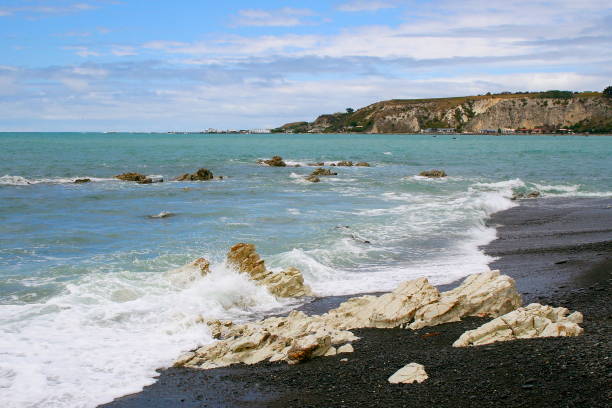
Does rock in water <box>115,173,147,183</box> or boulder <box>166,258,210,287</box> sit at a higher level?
rock in water <box>115,173,147,183</box>

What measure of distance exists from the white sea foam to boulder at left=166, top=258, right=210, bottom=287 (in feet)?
0.83

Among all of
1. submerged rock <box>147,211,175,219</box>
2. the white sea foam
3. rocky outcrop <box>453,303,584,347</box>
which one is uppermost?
submerged rock <box>147,211,175,219</box>

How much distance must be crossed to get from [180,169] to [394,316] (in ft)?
173

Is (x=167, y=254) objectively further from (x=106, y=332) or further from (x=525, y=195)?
(x=525, y=195)

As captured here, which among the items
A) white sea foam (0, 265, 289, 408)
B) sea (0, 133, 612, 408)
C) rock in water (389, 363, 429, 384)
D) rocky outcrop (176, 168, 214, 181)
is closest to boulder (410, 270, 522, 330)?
rock in water (389, 363, 429, 384)

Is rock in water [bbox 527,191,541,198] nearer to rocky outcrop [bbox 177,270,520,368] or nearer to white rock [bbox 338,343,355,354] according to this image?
rocky outcrop [bbox 177,270,520,368]

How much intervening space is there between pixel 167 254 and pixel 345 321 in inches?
376

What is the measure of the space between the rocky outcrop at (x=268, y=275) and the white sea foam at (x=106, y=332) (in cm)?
38

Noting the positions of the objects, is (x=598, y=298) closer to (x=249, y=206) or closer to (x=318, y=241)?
(x=318, y=241)

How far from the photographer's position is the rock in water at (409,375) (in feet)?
31.5

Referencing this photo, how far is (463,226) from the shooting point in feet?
88.9

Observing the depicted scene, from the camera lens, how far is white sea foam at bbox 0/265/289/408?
10.5 meters

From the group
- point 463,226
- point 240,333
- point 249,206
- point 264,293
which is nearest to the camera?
point 240,333

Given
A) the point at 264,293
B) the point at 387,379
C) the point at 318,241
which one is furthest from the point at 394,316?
the point at 318,241
